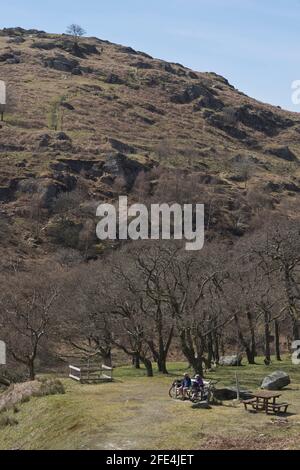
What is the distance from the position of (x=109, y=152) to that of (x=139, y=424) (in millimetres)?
104039

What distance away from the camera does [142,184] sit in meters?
115

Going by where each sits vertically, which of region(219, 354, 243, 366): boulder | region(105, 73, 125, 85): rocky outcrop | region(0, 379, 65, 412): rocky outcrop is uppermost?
region(105, 73, 125, 85): rocky outcrop

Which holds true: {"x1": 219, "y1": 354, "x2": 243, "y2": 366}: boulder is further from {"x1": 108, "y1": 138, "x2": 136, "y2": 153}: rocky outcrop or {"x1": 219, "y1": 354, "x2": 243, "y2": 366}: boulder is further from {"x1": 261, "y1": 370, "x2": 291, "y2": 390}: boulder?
{"x1": 108, "y1": 138, "x2": 136, "y2": 153}: rocky outcrop

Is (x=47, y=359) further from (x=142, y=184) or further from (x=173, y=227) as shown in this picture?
(x=142, y=184)

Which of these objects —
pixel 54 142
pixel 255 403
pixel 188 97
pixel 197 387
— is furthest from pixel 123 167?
pixel 255 403

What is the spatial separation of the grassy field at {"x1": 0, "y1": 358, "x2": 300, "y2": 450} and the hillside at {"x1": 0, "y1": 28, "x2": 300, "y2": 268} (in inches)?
2294

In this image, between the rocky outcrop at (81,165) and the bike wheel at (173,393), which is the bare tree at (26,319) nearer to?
the bike wheel at (173,393)

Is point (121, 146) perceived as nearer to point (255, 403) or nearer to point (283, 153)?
point (283, 153)

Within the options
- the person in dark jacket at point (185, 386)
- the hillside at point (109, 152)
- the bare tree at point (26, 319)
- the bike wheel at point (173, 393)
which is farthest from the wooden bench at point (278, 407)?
the hillside at point (109, 152)

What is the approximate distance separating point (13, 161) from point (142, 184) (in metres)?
26.3

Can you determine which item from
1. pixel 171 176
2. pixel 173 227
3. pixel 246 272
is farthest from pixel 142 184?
pixel 246 272

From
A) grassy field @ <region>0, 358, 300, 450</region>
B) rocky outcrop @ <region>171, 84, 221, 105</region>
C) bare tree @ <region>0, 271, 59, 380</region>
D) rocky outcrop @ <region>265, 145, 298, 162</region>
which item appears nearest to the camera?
grassy field @ <region>0, 358, 300, 450</region>

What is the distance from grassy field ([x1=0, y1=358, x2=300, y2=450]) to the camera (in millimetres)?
19797

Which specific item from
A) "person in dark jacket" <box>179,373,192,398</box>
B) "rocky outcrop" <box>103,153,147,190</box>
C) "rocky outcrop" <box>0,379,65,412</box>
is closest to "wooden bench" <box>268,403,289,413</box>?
"person in dark jacket" <box>179,373,192,398</box>
